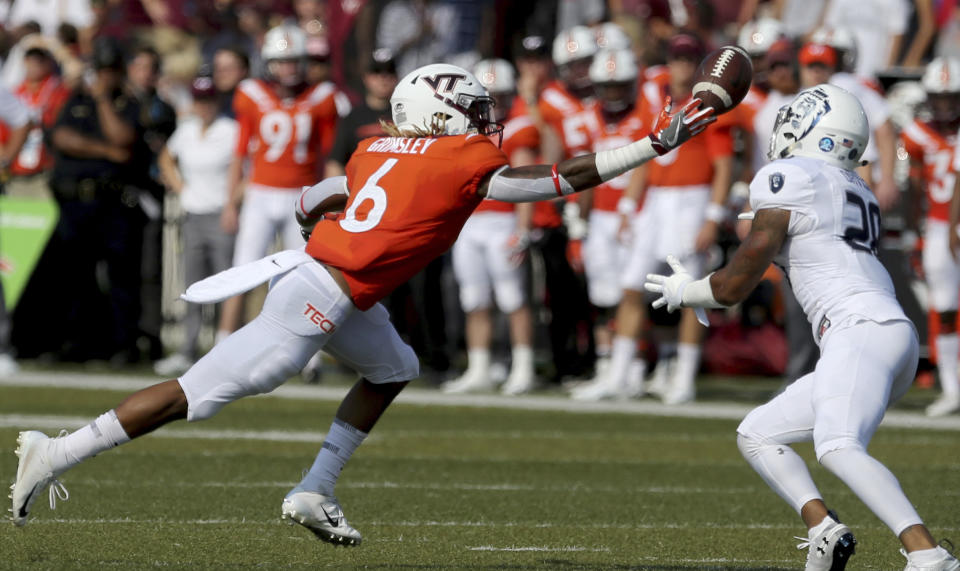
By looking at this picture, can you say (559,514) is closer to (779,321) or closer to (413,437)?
(413,437)

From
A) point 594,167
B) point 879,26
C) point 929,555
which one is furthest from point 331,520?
point 879,26

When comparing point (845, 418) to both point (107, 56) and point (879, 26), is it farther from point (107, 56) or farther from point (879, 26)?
point (879, 26)

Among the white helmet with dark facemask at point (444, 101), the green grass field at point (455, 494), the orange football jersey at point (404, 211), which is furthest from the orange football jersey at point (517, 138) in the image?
the orange football jersey at point (404, 211)

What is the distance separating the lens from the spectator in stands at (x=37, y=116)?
12406 millimetres

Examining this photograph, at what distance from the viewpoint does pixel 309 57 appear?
11.2m

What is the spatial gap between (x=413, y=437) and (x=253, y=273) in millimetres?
3653

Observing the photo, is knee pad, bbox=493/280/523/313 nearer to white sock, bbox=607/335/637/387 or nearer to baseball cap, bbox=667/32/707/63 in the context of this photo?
white sock, bbox=607/335/637/387

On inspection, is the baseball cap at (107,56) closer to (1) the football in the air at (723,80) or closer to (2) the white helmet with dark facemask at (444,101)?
(2) the white helmet with dark facemask at (444,101)

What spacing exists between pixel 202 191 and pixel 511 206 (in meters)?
2.26

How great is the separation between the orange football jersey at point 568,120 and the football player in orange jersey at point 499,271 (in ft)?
1.08

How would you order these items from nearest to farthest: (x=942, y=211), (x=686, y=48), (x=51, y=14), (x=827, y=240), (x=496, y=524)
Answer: (x=827, y=240)
(x=496, y=524)
(x=686, y=48)
(x=942, y=211)
(x=51, y=14)

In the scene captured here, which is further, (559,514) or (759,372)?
(759,372)

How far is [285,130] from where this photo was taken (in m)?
11.0

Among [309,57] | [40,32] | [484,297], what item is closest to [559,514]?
[484,297]
